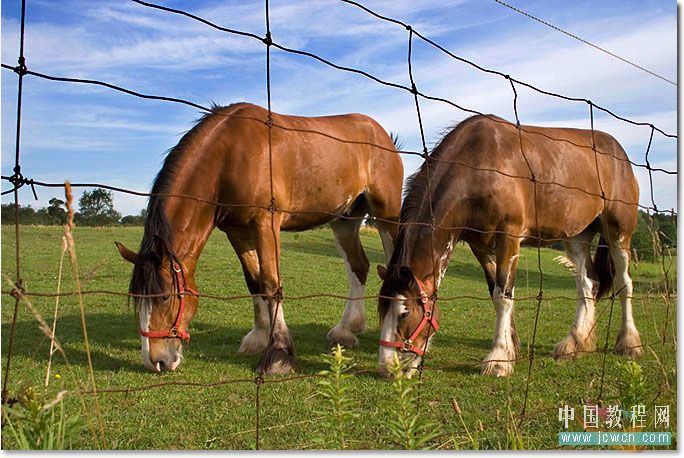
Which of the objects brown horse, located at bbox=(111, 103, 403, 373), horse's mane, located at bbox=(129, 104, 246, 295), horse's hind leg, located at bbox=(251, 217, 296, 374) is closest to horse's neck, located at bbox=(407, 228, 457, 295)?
brown horse, located at bbox=(111, 103, 403, 373)

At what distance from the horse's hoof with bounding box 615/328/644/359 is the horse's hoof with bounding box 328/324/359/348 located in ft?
7.53

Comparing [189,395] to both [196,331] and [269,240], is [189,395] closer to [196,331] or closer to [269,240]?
[269,240]

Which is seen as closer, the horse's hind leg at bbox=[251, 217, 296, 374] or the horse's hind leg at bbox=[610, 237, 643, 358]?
the horse's hind leg at bbox=[251, 217, 296, 374]

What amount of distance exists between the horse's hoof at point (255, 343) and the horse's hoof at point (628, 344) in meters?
3.04

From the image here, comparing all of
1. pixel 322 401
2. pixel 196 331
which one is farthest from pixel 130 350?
pixel 322 401

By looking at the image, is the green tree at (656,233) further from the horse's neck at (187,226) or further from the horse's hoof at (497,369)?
the horse's neck at (187,226)

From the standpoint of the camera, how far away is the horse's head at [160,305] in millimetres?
4250

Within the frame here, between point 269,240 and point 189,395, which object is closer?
point 189,395

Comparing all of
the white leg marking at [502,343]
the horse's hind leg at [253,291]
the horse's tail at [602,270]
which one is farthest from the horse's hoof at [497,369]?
the horse's tail at [602,270]

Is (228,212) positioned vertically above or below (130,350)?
above

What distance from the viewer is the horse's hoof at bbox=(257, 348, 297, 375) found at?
15.6 ft

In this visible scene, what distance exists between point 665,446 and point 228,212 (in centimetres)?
331

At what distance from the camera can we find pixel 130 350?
546 centimetres

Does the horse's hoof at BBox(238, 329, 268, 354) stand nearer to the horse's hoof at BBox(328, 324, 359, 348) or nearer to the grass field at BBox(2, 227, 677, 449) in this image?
the grass field at BBox(2, 227, 677, 449)
